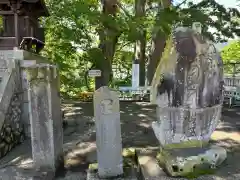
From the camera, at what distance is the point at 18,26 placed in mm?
6633

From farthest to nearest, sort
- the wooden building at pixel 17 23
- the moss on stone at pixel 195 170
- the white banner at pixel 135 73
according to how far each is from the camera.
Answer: the white banner at pixel 135 73, the wooden building at pixel 17 23, the moss on stone at pixel 195 170

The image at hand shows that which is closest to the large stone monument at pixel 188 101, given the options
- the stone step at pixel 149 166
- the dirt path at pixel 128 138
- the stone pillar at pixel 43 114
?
the stone step at pixel 149 166

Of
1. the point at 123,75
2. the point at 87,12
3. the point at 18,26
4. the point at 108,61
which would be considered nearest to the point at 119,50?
the point at 123,75

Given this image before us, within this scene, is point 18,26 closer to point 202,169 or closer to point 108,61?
point 108,61

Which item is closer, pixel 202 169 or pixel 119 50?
pixel 202 169

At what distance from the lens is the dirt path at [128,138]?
416 cm

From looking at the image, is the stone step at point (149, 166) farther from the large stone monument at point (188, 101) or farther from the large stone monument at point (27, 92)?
the large stone monument at point (27, 92)

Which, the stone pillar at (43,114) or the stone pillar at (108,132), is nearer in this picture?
the stone pillar at (108,132)

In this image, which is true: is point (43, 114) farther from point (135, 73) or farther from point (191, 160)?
point (135, 73)

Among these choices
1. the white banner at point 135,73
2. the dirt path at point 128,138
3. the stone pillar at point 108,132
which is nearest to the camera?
the stone pillar at point 108,132

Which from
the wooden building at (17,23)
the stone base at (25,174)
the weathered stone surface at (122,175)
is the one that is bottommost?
the stone base at (25,174)

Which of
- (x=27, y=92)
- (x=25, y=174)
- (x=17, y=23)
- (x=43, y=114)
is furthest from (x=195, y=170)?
(x=17, y=23)

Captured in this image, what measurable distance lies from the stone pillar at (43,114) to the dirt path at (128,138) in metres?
0.44

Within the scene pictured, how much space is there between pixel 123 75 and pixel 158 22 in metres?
10.3
